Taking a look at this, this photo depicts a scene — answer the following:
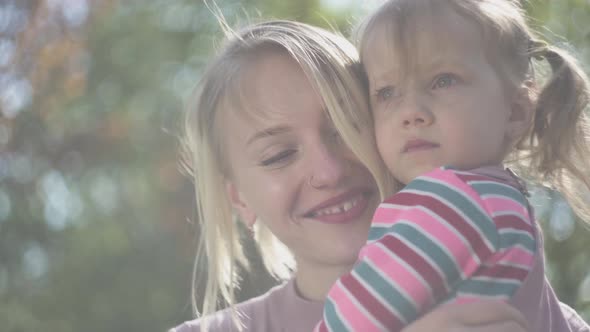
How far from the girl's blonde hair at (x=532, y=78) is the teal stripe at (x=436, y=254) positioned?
47 cm

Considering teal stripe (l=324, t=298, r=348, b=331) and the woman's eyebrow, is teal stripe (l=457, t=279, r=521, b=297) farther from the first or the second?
the woman's eyebrow

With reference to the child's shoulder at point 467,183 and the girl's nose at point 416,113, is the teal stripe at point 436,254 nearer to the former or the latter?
the child's shoulder at point 467,183

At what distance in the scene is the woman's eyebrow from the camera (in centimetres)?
224

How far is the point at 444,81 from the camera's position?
5.97ft

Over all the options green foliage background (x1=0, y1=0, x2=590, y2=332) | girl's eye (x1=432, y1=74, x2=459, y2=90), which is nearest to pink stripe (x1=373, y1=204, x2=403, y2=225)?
girl's eye (x1=432, y1=74, x2=459, y2=90)

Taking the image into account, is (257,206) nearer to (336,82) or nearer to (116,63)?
(336,82)

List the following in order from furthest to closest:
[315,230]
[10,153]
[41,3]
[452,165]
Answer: [10,153] → [41,3] → [315,230] → [452,165]

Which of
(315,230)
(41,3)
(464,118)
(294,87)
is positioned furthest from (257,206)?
(41,3)

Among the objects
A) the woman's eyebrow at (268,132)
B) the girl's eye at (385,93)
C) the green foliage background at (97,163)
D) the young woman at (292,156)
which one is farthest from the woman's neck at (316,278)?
the green foliage background at (97,163)

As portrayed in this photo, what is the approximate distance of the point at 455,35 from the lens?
1843 mm

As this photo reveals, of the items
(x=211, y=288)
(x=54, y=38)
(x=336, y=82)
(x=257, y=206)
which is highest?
(x=54, y=38)

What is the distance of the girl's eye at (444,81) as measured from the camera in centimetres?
181

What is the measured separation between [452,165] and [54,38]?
4.65 m

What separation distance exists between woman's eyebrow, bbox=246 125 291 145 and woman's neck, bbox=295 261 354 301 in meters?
0.41
